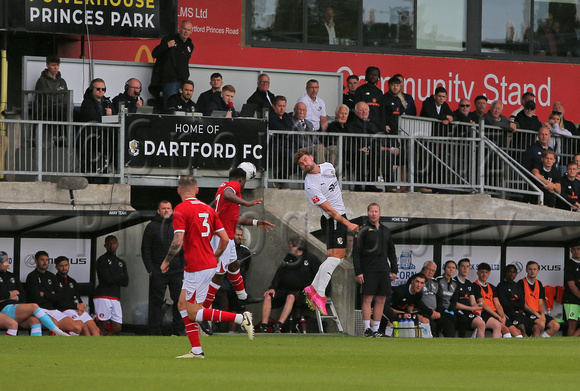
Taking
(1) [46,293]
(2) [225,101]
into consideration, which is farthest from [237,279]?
(2) [225,101]

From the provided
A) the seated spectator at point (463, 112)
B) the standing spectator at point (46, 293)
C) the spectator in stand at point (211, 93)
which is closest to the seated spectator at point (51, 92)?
the spectator in stand at point (211, 93)

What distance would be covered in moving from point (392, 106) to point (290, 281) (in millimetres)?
4758

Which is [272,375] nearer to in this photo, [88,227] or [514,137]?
[88,227]

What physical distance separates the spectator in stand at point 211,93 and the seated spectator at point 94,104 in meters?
1.73

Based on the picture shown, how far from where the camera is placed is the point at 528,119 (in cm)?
2239

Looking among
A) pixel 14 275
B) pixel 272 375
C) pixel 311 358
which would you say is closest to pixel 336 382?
pixel 272 375

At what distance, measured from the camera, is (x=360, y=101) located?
67.6 feet

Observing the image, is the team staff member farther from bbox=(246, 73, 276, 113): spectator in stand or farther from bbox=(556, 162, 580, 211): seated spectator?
bbox=(556, 162, 580, 211): seated spectator

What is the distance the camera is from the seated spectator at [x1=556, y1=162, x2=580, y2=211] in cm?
2122

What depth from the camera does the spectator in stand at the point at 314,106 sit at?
20.5 meters

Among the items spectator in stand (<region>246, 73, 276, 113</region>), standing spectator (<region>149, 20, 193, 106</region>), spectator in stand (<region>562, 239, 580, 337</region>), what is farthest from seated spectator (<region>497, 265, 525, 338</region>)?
standing spectator (<region>149, 20, 193, 106</region>)

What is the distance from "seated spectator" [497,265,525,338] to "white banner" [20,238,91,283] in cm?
734

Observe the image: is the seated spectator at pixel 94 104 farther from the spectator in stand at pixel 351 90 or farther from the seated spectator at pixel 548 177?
the seated spectator at pixel 548 177

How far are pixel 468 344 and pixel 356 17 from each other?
37.0 ft
